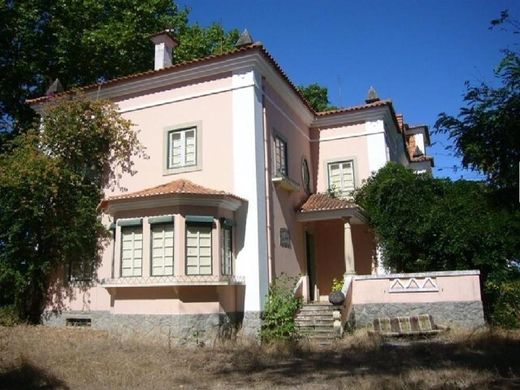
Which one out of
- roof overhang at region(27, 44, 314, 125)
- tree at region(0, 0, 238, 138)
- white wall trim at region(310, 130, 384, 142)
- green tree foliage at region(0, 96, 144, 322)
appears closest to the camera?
roof overhang at region(27, 44, 314, 125)

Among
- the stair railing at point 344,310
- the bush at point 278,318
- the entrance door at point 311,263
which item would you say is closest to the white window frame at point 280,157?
the entrance door at point 311,263

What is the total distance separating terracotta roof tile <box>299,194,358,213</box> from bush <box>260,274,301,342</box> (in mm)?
3630

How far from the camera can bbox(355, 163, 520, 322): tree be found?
15.1 metres

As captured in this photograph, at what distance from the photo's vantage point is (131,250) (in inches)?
542

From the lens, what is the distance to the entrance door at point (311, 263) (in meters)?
17.9

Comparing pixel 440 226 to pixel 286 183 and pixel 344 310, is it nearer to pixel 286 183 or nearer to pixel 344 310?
pixel 344 310

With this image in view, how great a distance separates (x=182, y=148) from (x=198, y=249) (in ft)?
11.9

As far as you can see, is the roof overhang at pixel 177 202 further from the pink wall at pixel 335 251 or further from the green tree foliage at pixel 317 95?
the green tree foliage at pixel 317 95

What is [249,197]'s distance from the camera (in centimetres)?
1407

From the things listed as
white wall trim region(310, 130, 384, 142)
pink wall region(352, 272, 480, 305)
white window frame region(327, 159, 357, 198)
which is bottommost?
pink wall region(352, 272, 480, 305)

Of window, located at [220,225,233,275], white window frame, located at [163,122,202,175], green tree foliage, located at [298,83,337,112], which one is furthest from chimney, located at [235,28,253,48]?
green tree foliage, located at [298,83,337,112]

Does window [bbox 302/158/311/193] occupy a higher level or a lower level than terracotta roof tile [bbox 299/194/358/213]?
higher

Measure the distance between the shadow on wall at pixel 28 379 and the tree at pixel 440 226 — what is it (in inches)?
453

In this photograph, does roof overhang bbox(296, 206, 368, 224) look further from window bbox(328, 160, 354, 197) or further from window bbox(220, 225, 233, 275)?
window bbox(220, 225, 233, 275)
